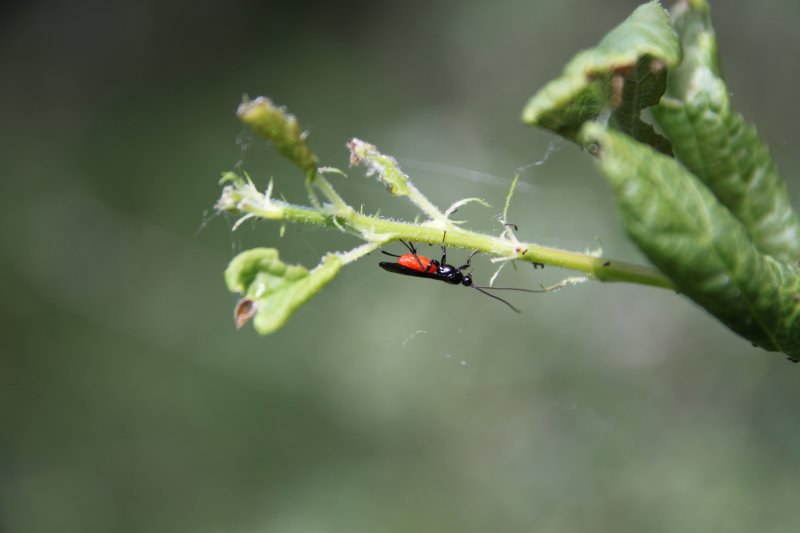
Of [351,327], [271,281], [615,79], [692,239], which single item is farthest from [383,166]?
[351,327]

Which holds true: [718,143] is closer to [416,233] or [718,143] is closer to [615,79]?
[615,79]

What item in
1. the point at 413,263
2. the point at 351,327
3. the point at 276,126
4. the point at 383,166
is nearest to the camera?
the point at 276,126

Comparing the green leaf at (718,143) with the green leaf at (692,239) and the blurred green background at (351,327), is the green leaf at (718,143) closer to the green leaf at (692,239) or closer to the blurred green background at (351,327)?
the green leaf at (692,239)

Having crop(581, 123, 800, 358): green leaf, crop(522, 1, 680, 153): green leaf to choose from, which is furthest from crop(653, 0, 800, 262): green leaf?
crop(581, 123, 800, 358): green leaf

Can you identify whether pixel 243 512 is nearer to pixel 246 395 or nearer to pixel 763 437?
pixel 246 395

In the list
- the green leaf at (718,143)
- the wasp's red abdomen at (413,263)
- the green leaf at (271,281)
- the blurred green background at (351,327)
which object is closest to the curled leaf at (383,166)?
the green leaf at (271,281)

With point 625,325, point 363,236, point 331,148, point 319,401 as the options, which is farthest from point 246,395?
point 363,236
